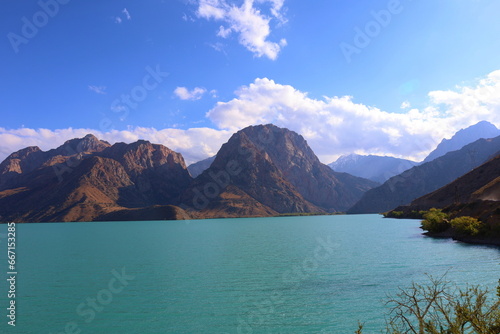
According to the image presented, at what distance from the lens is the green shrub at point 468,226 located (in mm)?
73062

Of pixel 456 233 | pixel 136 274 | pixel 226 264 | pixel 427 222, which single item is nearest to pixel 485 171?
pixel 427 222

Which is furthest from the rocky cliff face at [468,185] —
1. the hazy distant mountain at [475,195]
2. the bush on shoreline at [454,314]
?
the bush on shoreline at [454,314]

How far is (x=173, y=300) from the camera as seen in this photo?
3275 cm

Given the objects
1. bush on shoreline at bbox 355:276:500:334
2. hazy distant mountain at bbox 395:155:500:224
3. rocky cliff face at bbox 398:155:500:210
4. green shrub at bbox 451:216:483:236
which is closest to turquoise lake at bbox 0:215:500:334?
bush on shoreline at bbox 355:276:500:334

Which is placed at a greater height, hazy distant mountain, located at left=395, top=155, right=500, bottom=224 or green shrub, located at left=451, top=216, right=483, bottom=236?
hazy distant mountain, located at left=395, top=155, right=500, bottom=224

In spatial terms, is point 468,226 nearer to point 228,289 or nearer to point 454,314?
point 228,289

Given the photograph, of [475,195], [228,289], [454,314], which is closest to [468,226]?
[475,195]

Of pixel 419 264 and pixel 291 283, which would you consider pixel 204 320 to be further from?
pixel 419 264

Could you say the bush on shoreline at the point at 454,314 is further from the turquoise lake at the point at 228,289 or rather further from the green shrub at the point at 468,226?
the green shrub at the point at 468,226

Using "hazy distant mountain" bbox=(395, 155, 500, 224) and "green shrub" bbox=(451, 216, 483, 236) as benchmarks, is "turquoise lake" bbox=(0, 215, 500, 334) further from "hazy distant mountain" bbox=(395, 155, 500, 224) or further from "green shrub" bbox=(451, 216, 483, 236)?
"hazy distant mountain" bbox=(395, 155, 500, 224)

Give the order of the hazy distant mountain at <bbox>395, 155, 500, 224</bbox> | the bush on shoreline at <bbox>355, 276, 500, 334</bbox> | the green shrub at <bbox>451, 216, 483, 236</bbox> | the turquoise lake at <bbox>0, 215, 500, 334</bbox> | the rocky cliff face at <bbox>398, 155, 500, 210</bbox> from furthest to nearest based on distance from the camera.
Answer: the rocky cliff face at <bbox>398, 155, 500, 210</bbox>
the hazy distant mountain at <bbox>395, 155, 500, 224</bbox>
the green shrub at <bbox>451, 216, 483, 236</bbox>
the turquoise lake at <bbox>0, 215, 500, 334</bbox>
the bush on shoreline at <bbox>355, 276, 500, 334</bbox>

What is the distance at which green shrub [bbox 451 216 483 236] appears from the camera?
240ft

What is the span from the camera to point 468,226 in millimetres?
75500

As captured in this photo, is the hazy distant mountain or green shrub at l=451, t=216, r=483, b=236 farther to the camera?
the hazy distant mountain
